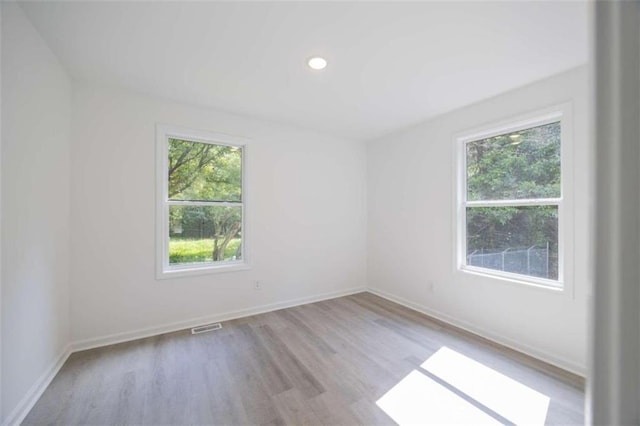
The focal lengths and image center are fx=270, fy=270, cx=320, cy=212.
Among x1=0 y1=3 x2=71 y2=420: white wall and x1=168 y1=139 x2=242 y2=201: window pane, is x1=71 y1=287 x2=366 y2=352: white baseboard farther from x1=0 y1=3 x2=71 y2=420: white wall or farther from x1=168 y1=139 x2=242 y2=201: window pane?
x1=168 y1=139 x2=242 y2=201: window pane

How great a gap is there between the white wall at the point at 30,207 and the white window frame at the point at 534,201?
12.0 ft

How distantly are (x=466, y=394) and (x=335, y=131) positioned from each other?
3.27 meters

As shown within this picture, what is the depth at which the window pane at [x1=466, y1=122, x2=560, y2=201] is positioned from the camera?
7.87 feet

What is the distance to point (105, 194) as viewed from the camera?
8.43ft

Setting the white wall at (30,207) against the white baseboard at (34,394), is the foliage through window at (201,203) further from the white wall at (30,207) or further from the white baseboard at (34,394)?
the white baseboard at (34,394)

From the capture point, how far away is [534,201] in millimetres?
2471

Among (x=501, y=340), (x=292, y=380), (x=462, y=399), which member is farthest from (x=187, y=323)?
(x=501, y=340)

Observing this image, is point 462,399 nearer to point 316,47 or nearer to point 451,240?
point 451,240

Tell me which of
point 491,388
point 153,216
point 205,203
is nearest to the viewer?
point 491,388

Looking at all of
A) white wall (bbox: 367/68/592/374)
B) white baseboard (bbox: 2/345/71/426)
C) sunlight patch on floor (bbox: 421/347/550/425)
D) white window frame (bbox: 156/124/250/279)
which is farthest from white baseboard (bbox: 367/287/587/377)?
white baseboard (bbox: 2/345/71/426)

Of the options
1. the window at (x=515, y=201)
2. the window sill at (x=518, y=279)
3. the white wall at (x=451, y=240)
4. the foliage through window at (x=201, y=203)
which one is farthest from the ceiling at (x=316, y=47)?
the window sill at (x=518, y=279)

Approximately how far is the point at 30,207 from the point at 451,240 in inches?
145

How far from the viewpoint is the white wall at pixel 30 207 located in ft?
5.11

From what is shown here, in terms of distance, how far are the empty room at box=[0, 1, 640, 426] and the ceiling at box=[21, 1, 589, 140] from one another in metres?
0.02
